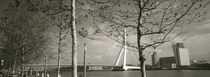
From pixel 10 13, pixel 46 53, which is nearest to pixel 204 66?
pixel 46 53

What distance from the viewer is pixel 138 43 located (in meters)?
7.88

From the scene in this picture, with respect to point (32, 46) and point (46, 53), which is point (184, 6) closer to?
point (32, 46)

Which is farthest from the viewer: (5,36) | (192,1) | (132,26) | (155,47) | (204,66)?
(204,66)

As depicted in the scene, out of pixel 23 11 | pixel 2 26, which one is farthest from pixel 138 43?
pixel 2 26

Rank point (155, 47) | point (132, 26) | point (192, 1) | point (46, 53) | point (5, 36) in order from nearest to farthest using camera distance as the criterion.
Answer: point (192, 1) < point (155, 47) < point (132, 26) < point (5, 36) < point (46, 53)

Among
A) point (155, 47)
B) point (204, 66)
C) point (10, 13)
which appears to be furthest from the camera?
point (204, 66)

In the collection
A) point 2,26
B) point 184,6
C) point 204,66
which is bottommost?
point 204,66

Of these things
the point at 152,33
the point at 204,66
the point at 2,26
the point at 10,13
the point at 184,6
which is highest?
the point at 10,13

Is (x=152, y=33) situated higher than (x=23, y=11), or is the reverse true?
(x=23, y=11)

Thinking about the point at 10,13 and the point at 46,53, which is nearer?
the point at 10,13

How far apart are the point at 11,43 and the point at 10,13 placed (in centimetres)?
366

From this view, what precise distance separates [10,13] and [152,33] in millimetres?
14623

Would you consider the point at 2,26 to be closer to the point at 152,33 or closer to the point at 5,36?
the point at 5,36

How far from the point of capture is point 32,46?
2081cm
